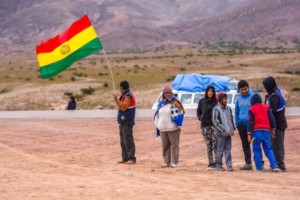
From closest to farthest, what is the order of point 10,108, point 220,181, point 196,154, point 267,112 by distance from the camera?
point 220,181 < point 267,112 < point 196,154 < point 10,108

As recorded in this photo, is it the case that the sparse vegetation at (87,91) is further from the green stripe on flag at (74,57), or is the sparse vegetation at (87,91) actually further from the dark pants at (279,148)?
the dark pants at (279,148)

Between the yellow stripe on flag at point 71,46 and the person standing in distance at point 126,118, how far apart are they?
2.17m

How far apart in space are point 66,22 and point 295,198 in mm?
181428

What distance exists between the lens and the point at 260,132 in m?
12.9

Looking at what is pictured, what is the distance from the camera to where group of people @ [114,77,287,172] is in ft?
42.2

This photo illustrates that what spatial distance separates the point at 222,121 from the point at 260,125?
0.71 metres

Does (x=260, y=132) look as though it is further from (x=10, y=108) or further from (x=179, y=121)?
(x=10, y=108)

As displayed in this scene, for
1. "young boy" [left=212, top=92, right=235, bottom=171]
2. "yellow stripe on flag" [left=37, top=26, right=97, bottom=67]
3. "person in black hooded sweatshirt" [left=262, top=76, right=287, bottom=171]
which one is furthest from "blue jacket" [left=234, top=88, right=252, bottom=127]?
"yellow stripe on flag" [left=37, top=26, right=97, bottom=67]

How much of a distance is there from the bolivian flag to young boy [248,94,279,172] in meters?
4.46

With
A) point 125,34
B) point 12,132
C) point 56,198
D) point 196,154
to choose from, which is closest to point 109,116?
point 12,132

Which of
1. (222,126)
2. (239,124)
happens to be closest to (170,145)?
(222,126)

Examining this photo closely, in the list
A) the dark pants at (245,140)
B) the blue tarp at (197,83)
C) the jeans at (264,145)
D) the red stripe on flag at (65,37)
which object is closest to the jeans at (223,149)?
the dark pants at (245,140)

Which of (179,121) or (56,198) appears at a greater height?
(179,121)

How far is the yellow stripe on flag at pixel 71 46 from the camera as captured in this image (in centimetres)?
1616
